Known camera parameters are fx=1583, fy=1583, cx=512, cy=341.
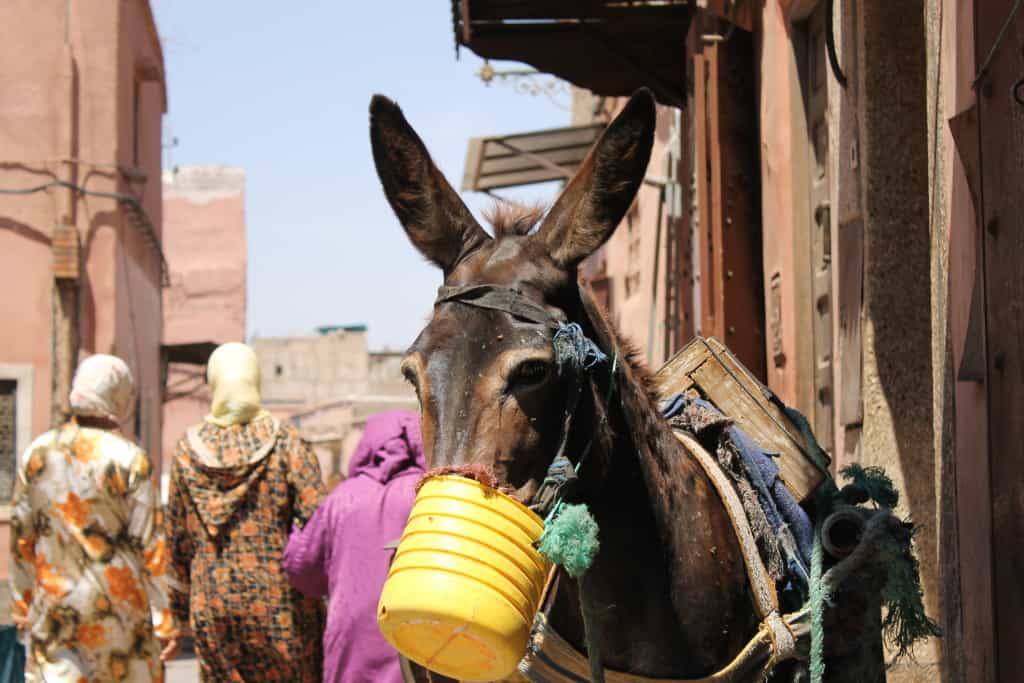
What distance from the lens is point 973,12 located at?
412cm

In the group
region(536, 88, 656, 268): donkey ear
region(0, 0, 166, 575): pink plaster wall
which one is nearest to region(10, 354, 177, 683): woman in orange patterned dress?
region(536, 88, 656, 268): donkey ear

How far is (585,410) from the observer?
3256mm

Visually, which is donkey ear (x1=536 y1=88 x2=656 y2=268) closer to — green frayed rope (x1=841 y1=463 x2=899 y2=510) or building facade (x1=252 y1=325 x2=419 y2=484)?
green frayed rope (x1=841 y1=463 x2=899 y2=510)

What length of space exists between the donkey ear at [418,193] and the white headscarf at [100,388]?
3407 mm

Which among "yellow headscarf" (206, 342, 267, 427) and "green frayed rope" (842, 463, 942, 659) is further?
"yellow headscarf" (206, 342, 267, 427)

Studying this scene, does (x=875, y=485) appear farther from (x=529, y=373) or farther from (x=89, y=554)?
(x=89, y=554)

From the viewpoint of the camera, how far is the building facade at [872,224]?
4.00m

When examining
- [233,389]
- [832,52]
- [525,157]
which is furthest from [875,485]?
[525,157]

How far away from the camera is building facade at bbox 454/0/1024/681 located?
158 inches

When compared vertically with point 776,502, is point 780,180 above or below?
above

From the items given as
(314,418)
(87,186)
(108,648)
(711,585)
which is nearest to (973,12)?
(711,585)

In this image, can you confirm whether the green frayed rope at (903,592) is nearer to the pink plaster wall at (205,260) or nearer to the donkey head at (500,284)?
the donkey head at (500,284)

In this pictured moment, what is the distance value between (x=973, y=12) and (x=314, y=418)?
35663mm

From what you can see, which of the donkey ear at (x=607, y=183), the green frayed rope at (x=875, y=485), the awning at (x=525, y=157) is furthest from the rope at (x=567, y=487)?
the awning at (x=525, y=157)
